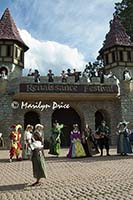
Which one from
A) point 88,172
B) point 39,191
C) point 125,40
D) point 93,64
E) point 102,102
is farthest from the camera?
point 93,64

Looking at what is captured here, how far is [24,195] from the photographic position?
5.19 m

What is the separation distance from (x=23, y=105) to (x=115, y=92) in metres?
7.10

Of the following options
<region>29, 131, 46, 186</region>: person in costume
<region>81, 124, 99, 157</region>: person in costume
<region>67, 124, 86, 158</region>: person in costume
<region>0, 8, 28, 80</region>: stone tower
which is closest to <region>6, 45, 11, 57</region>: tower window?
<region>0, 8, 28, 80</region>: stone tower

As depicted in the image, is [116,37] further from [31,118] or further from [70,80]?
[31,118]

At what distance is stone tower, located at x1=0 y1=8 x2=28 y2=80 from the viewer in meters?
21.8

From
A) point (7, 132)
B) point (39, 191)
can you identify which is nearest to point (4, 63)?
point (7, 132)

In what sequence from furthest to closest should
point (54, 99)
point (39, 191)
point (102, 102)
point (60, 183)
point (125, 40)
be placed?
point (125, 40)
point (102, 102)
point (54, 99)
point (60, 183)
point (39, 191)

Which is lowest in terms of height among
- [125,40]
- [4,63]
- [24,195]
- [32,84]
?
[24,195]

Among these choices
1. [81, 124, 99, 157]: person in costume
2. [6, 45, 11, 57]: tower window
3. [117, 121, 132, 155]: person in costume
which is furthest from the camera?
[6, 45, 11, 57]: tower window

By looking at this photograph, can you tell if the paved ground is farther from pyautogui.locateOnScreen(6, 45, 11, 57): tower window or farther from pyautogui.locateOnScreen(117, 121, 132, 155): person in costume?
pyautogui.locateOnScreen(6, 45, 11, 57): tower window

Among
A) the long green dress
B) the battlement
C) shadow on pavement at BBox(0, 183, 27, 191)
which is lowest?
shadow on pavement at BBox(0, 183, 27, 191)

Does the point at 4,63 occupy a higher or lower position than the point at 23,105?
higher

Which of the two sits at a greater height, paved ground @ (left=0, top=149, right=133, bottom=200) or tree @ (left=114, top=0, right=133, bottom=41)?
tree @ (left=114, top=0, right=133, bottom=41)

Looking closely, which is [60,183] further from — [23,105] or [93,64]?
[93,64]
